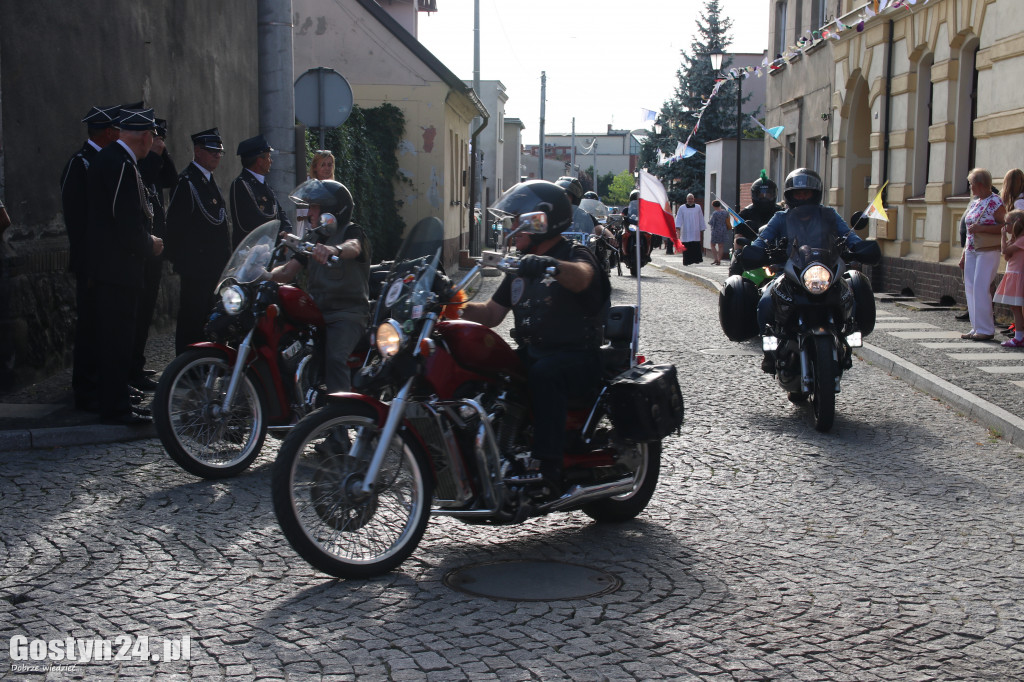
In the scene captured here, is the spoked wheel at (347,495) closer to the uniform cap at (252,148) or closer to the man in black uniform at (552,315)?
the man in black uniform at (552,315)

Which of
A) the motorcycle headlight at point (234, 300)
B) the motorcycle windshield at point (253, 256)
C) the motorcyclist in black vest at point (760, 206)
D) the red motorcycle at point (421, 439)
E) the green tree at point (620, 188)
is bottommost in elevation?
the red motorcycle at point (421, 439)

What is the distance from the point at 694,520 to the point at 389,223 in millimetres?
21178

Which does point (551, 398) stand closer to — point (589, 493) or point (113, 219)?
point (589, 493)

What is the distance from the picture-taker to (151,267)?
850 centimetres

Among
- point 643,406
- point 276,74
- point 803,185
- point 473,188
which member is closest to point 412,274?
point 643,406

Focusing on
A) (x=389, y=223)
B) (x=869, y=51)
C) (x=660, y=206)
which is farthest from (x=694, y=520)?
(x=389, y=223)

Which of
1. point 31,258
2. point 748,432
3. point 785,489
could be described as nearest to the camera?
point 785,489

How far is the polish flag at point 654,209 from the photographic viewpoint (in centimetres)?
650

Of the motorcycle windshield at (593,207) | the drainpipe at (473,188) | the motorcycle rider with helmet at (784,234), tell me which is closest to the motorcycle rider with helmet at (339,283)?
the motorcycle rider with helmet at (784,234)

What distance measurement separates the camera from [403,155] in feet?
89.4

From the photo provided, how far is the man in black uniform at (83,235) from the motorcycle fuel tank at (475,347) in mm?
3564

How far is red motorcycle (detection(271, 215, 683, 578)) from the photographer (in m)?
4.40

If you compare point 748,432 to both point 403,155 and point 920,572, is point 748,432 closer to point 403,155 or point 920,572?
point 920,572

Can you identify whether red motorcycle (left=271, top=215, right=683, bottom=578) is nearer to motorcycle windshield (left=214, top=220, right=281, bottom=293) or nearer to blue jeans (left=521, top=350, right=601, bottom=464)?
blue jeans (left=521, top=350, right=601, bottom=464)
